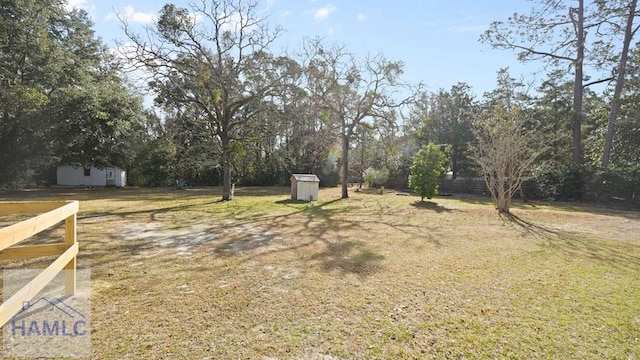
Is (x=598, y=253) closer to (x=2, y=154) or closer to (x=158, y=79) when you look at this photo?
(x=158, y=79)

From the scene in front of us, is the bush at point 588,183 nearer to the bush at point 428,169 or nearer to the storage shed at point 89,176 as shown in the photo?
the bush at point 428,169

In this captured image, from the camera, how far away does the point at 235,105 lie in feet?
40.1

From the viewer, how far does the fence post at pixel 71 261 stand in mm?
3148

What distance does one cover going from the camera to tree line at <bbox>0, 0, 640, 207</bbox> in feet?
38.2

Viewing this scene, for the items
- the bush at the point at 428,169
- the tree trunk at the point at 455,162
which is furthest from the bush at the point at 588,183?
the tree trunk at the point at 455,162

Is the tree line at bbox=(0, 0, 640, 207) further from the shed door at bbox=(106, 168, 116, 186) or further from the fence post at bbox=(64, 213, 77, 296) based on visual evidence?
the fence post at bbox=(64, 213, 77, 296)

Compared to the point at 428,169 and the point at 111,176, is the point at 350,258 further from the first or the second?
the point at 111,176

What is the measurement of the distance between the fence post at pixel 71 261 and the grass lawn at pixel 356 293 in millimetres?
304

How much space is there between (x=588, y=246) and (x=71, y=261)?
8.61 meters

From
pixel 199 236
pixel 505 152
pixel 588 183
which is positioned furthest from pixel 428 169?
pixel 199 236

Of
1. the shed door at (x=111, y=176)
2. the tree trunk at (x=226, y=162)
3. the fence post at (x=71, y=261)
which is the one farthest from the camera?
the shed door at (x=111, y=176)

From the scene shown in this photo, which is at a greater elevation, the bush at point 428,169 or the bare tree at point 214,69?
the bare tree at point 214,69

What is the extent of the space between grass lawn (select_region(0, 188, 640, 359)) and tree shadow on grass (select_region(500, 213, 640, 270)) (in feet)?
→ 0.15

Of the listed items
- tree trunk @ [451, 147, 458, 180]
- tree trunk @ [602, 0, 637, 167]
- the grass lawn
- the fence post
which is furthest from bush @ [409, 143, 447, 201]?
tree trunk @ [451, 147, 458, 180]
